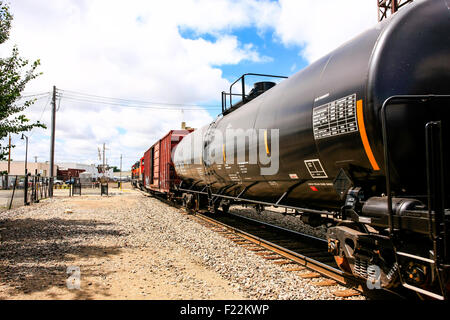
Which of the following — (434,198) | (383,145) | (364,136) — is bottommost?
(434,198)

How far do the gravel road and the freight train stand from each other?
142cm

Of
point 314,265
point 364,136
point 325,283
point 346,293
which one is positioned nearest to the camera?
point 364,136

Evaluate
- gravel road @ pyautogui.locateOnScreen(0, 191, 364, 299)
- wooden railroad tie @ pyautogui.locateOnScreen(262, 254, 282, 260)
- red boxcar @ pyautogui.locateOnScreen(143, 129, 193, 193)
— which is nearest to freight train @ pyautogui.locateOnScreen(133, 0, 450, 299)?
gravel road @ pyautogui.locateOnScreen(0, 191, 364, 299)

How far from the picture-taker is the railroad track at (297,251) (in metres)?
4.86

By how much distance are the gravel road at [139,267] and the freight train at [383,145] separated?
1.42 metres

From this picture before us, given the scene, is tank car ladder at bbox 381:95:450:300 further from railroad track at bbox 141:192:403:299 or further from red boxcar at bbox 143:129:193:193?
red boxcar at bbox 143:129:193:193

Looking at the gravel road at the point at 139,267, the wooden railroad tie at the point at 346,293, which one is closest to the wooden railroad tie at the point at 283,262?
the gravel road at the point at 139,267

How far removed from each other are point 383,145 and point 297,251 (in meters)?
4.39

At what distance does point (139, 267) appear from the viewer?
615 centimetres

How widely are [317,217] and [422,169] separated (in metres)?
2.86

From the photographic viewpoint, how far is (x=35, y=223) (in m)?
11.5

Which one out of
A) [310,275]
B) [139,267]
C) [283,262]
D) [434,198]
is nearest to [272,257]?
[283,262]

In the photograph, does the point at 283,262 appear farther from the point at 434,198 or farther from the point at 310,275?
the point at 434,198
